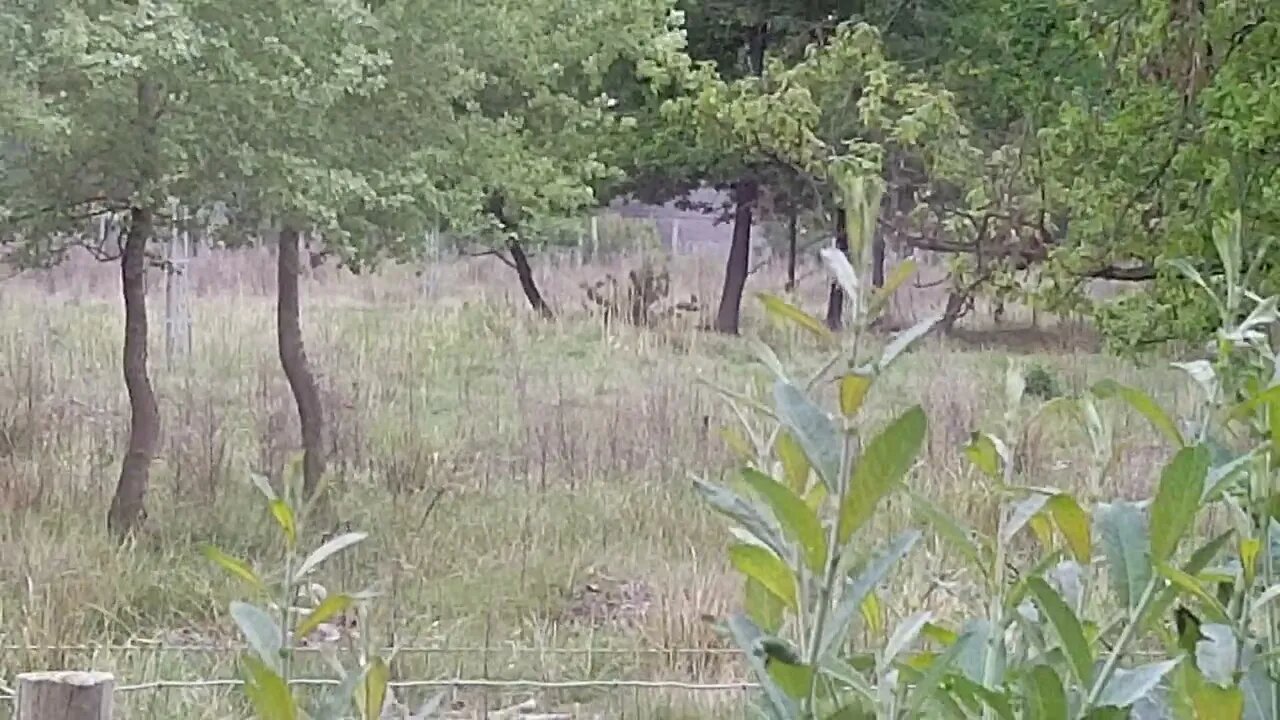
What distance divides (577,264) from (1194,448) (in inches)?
754

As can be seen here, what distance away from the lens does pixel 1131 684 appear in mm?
743

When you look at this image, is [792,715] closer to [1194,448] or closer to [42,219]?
[1194,448]

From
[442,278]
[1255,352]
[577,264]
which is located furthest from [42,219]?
[577,264]

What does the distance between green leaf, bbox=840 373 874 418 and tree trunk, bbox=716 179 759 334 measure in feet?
48.0

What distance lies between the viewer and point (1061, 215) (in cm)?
704

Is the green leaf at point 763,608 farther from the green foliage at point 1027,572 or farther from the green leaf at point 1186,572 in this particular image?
the green leaf at point 1186,572

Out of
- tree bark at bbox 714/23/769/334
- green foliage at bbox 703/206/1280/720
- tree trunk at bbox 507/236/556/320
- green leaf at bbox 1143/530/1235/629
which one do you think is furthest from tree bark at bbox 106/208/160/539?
tree bark at bbox 714/23/769/334

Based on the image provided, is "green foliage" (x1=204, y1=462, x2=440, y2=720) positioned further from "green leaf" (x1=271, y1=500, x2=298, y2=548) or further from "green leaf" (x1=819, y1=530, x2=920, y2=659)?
"green leaf" (x1=819, y1=530, x2=920, y2=659)

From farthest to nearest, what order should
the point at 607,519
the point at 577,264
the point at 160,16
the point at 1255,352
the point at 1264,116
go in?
the point at 577,264, the point at 607,519, the point at 160,16, the point at 1264,116, the point at 1255,352

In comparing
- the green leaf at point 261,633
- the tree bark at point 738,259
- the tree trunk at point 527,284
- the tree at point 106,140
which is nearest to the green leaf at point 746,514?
the green leaf at point 261,633

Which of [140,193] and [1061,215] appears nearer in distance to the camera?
[140,193]

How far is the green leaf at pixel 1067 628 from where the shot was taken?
0.71 metres

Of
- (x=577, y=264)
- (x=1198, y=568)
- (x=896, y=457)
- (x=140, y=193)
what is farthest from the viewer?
(x=577, y=264)

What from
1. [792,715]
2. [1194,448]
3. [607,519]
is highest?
[1194,448]
